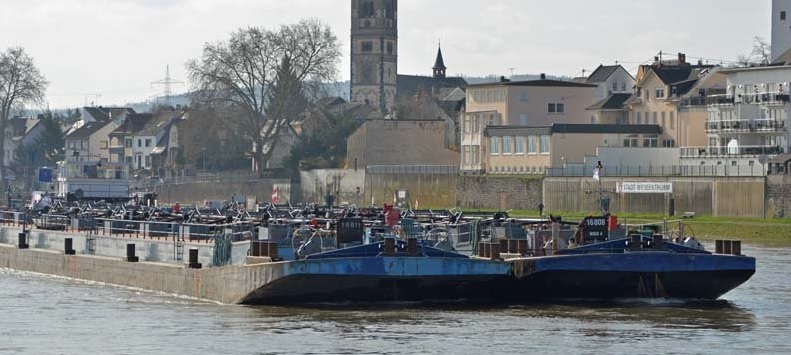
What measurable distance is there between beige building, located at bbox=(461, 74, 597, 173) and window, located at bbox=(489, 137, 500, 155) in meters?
2.08

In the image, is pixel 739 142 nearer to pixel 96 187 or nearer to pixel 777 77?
pixel 777 77

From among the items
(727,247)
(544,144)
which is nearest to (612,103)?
(544,144)

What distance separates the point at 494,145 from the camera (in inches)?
4791

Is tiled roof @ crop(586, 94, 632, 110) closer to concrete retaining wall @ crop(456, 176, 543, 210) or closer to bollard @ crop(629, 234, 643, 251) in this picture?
concrete retaining wall @ crop(456, 176, 543, 210)

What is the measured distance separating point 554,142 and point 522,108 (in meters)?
12.2

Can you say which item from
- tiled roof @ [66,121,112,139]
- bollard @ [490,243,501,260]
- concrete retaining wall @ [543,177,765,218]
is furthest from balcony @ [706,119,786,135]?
tiled roof @ [66,121,112,139]

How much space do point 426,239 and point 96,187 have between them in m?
33.1

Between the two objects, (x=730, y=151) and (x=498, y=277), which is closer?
(x=498, y=277)

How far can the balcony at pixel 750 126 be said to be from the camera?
348 ft

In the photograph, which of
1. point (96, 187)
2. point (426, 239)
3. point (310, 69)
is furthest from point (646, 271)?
point (310, 69)

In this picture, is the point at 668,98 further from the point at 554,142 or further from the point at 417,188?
the point at 417,188

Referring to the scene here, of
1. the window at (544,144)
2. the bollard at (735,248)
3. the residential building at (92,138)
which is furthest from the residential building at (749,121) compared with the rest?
the residential building at (92,138)

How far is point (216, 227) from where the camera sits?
174 feet

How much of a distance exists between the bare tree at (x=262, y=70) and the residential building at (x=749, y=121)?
1592 inches
